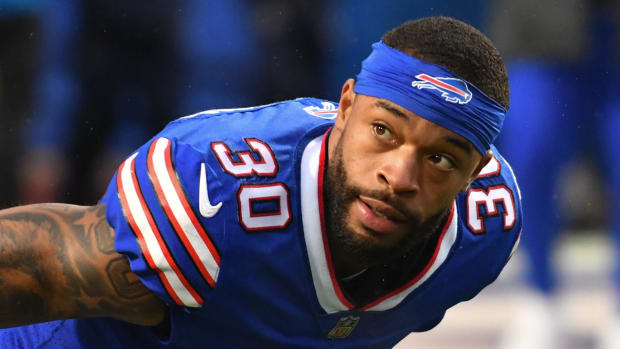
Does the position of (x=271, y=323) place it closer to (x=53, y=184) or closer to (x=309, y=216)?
(x=309, y=216)

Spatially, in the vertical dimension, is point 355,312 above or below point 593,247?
above

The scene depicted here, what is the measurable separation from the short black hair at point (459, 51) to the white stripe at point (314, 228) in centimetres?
36

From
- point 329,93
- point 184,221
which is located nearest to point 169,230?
point 184,221

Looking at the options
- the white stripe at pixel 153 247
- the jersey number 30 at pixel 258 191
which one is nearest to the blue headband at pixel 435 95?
the jersey number 30 at pixel 258 191

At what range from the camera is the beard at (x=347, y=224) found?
310 cm

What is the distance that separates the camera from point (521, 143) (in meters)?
5.69

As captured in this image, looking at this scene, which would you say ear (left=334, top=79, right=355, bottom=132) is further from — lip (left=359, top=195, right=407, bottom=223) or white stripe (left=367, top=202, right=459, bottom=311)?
white stripe (left=367, top=202, right=459, bottom=311)

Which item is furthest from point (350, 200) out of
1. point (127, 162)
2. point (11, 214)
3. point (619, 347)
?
point (619, 347)

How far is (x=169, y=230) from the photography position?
9.64 feet

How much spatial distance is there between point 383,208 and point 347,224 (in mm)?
118

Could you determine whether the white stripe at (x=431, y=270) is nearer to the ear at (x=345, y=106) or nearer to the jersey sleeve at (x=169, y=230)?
the ear at (x=345, y=106)

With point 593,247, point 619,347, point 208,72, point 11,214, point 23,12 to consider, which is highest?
point 11,214

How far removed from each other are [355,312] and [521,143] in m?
→ 2.59

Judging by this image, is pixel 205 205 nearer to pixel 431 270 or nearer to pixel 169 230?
pixel 169 230
